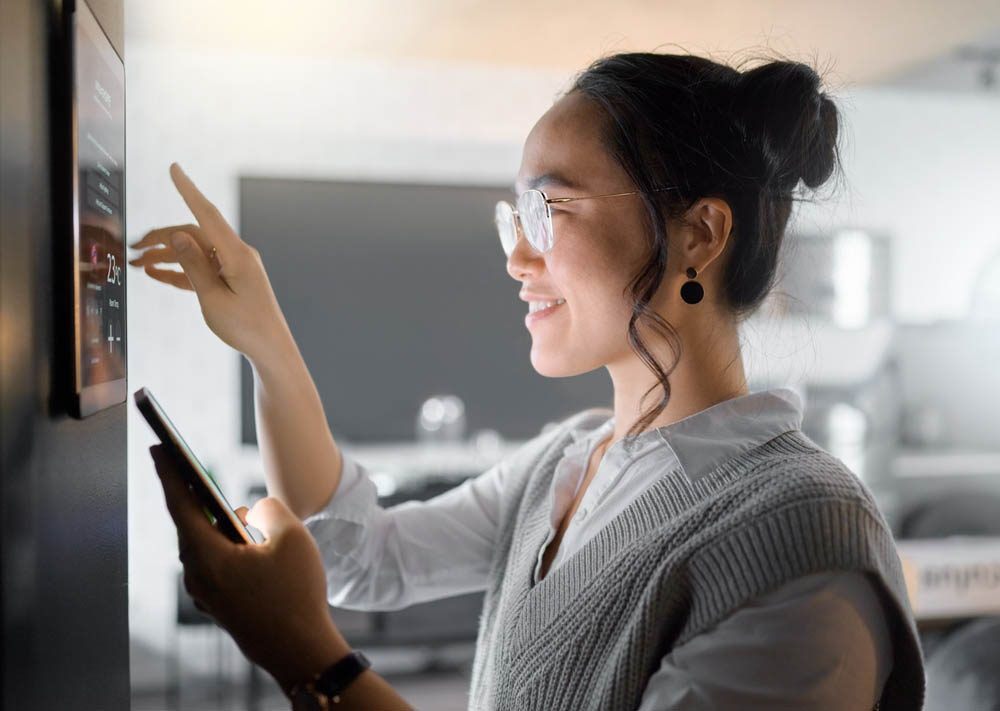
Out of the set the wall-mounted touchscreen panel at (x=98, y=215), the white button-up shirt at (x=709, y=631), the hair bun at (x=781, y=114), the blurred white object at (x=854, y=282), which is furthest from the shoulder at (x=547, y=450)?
the blurred white object at (x=854, y=282)

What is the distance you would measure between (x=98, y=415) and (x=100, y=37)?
1.01 feet

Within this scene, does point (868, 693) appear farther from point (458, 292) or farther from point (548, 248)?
point (458, 292)

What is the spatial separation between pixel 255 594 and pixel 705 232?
578mm

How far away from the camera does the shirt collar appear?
90 cm

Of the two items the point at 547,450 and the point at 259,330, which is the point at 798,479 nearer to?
the point at 547,450

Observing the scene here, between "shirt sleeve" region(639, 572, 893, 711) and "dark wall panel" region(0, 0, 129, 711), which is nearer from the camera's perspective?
"dark wall panel" region(0, 0, 129, 711)

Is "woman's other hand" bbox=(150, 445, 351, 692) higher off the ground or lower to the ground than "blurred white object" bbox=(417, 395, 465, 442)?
higher

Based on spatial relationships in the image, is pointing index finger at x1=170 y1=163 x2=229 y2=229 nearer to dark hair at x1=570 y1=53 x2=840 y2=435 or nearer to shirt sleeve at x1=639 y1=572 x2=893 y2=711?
dark hair at x1=570 y1=53 x2=840 y2=435

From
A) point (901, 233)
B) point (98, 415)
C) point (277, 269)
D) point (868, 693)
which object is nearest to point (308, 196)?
point (277, 269)

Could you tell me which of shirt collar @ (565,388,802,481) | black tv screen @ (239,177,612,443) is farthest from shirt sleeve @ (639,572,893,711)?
black tv screen @ (239,177,612,443)

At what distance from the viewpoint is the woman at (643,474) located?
28.4 inches

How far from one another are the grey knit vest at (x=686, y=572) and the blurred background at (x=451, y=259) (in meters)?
2.02

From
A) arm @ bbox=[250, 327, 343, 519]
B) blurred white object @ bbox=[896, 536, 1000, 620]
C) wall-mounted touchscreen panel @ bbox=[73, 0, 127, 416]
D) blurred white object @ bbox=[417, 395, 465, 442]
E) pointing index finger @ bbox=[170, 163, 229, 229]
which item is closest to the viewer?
wall-mounted touchscreen panel @ bbox=[73, 0, 127, 416]

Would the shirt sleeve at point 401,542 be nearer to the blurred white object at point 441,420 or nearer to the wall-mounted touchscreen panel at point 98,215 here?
the wall-mounted touchscreen panel at point 98,215
